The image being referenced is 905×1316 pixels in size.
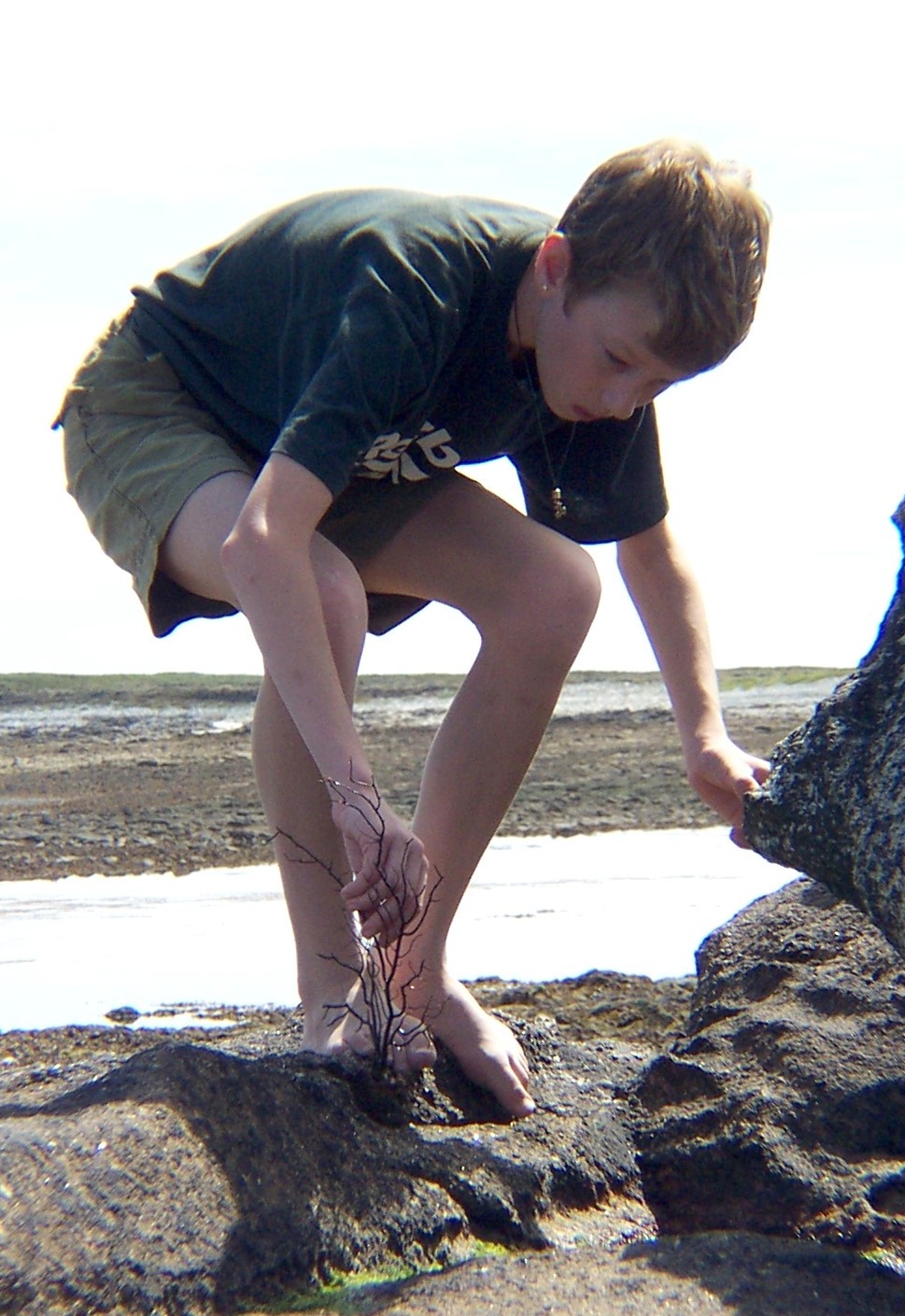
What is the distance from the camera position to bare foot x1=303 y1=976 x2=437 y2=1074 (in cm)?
264

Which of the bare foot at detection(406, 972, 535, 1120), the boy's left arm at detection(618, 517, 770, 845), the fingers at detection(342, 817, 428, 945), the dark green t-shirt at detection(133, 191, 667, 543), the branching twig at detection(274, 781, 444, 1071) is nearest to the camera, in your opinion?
the fingers at detection(342, 817, 428, 945)

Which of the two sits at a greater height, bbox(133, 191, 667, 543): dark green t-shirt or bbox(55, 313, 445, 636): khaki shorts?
bbox(133, 191, 667, 543): dark green t-shirt

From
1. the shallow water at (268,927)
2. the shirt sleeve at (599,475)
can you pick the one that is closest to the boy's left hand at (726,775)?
the shirt sleeve at (599,475)

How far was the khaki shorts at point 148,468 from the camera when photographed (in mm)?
2707

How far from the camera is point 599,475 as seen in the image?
3029 mm

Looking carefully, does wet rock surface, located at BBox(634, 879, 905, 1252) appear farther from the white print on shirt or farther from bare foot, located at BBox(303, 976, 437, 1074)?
the white print on shirt

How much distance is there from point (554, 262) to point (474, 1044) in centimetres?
138

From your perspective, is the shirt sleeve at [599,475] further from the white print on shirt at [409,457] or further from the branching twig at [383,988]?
the branching twig at [383,988]

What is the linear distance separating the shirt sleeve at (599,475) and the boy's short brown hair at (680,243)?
47cm

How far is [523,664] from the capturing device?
2.75m

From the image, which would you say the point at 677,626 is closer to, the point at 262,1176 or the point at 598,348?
the point at 598,348

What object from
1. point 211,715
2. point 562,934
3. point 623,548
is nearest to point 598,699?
point 211,715

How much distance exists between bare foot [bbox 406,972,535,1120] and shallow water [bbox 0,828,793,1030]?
1.16 metres

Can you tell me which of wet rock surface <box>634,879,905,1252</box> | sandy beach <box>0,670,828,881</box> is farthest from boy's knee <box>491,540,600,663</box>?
sandy beach <box>0,670,828,881</box>
